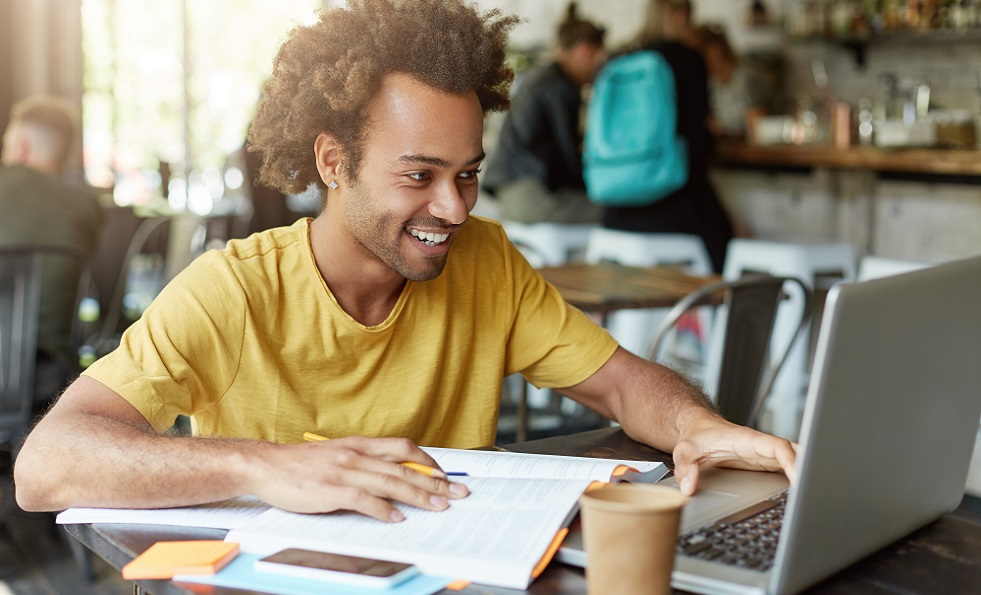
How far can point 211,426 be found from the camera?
1487 mm

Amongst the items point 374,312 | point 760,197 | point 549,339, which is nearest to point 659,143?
point 760,197

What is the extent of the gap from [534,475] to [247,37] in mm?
7700

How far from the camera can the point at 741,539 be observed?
1000mm

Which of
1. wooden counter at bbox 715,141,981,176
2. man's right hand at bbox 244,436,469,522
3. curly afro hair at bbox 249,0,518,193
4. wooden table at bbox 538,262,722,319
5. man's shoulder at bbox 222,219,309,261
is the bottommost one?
wooden table at bbox 538,262,722,319

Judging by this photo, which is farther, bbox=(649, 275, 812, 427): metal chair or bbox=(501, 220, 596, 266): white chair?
bbox=(501, 220, 596, 266): white chair

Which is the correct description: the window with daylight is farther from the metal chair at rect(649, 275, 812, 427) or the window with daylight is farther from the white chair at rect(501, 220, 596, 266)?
the metal chair at rect(649, 275, 812, 427)

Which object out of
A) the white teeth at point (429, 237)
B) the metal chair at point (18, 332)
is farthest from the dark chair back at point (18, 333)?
the white teeth at point (429, 237)

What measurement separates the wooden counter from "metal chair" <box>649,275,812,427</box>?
69.6 inches

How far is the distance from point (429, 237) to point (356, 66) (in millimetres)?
254

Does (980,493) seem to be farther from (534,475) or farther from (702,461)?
(534,475)

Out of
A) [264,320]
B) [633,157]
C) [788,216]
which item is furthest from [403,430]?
[788,216]

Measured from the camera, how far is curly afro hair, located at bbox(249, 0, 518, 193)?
147cm

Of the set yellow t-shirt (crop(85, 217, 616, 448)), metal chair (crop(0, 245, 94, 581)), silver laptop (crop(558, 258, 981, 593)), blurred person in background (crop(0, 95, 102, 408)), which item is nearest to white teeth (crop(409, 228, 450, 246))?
yellow t-shirt (crop(85, 217, 616, 448))

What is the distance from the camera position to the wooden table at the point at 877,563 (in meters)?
0.93
